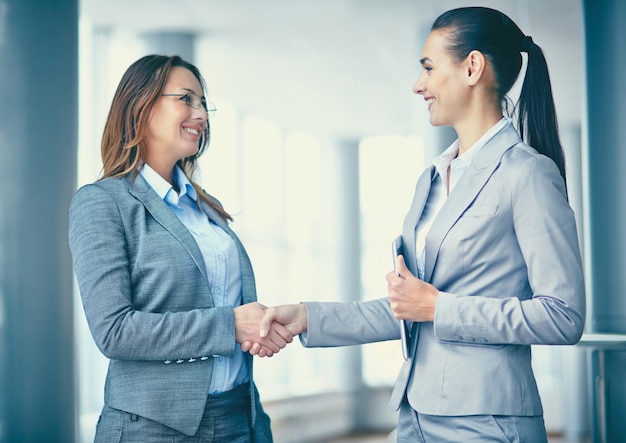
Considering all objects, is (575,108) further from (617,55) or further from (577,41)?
(617,55)

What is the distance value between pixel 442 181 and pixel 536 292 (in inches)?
17.0

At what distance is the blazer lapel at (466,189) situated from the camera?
75.0 inches

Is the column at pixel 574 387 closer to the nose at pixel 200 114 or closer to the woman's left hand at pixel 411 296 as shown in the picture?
the nose at pixel 200 114

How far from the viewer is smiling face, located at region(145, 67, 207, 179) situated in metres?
2.33

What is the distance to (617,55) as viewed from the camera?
3.74m

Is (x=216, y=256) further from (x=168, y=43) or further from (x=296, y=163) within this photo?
(x=296, y=163)

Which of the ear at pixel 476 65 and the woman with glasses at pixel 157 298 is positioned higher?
the ear at pixel 476 65

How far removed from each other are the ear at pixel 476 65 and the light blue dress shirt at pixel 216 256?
2.71 ft

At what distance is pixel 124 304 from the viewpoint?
198 cm

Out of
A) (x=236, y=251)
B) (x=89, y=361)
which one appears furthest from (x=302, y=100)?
(x=236, y=251)

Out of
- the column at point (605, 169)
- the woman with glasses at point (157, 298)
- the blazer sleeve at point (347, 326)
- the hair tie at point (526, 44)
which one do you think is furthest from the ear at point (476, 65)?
the column at point (605, 169)

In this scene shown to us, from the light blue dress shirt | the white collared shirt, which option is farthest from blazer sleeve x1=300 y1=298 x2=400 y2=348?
the white collared shirt

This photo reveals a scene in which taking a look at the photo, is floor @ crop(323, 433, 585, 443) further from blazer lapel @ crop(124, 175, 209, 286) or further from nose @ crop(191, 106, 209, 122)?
blazer lapel @ crop(124, 175, 209, 286)

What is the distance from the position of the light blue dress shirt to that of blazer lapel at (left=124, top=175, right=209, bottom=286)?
5cm
